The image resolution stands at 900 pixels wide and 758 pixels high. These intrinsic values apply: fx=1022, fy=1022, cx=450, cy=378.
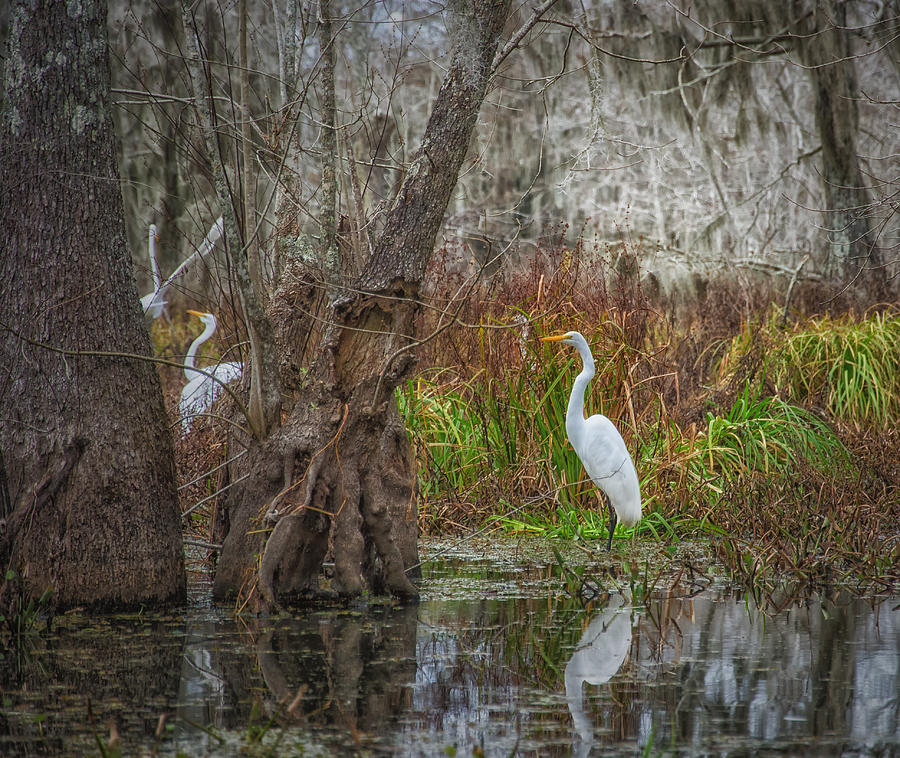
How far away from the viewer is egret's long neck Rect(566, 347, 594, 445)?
638 centimetres

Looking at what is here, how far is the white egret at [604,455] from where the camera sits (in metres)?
6.25

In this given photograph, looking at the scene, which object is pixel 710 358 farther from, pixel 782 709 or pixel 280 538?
pixel 782 709

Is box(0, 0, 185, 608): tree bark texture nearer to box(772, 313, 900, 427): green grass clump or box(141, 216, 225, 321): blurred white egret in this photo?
box(141, 216, 225, 321): blurred white egret

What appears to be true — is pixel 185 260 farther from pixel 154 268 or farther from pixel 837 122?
pixel 837 122

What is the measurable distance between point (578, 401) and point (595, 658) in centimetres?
256

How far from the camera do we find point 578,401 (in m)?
Answer: 6.39

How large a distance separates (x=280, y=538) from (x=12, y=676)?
1385 millimetres

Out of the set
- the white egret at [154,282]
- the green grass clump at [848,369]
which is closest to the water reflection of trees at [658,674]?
the white egret at [154,282]

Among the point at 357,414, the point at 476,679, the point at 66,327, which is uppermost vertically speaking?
the point at 66,327

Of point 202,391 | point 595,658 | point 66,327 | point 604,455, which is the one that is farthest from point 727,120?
point 595,658

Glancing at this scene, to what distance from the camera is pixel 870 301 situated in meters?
11.2

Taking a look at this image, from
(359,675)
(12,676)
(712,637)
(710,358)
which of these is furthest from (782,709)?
(710,358)

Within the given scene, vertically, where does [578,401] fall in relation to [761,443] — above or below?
above

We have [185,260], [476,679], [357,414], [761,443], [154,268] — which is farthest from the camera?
[154,268]
